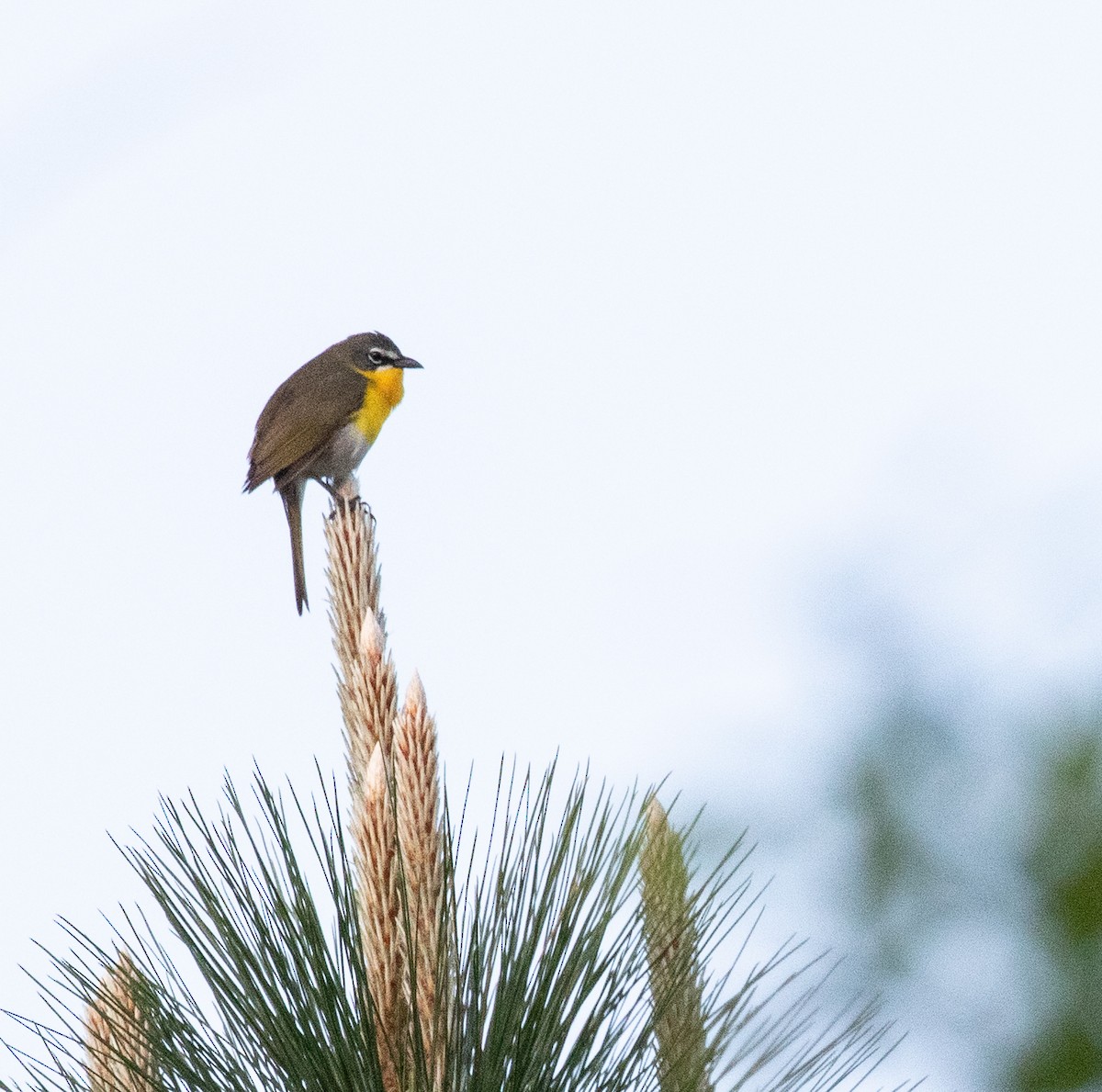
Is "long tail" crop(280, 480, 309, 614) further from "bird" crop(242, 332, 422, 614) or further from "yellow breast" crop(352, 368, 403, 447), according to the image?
"yellow breast" crop(352, 368, 403, 447)

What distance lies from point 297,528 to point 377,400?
43.9 inches

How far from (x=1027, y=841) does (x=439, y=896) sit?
1.04 m

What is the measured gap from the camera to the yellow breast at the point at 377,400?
7.11 metres

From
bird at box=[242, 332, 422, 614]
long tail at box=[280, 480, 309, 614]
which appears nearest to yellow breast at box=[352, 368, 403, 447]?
bird at box=[242, 332, 422, 614]

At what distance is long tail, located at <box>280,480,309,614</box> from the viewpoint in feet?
20.8

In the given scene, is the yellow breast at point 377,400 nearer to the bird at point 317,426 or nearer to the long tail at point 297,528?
the bird at point 317,426

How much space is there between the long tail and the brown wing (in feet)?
0.55

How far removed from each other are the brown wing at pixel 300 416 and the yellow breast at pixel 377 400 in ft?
0.20

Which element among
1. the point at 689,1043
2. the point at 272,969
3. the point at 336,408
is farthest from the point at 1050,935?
→ the point at 336,408

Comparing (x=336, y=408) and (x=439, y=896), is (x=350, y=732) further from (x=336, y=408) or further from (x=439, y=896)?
(x=336, y=408)

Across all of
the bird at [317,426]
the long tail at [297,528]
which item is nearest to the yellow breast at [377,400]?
the bird at [317,426]

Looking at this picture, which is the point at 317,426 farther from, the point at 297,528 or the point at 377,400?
the point at 377,400

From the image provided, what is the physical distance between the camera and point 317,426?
21.9ft

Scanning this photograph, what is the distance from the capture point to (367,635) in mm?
2273
